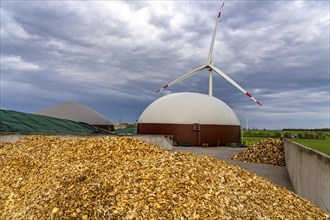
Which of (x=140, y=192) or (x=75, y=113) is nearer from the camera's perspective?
(x=140, y=192)

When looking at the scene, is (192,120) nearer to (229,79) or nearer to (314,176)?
(229,79)

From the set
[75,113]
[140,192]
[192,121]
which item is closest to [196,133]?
[192,121]

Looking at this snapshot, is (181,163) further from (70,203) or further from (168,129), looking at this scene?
(168,129)

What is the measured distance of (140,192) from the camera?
7.16m

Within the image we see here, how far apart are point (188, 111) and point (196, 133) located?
112 inches

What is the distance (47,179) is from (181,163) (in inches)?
181

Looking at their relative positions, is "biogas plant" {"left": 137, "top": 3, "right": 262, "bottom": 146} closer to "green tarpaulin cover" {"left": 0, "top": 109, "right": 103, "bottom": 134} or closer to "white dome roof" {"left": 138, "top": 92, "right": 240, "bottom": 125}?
"white dome roof" {"left": 138, "top": 92, "right": 240, "bottom": 125}

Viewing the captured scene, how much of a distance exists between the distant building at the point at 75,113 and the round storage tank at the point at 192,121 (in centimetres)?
1466

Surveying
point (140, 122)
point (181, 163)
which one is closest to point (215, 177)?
point (181, 163)

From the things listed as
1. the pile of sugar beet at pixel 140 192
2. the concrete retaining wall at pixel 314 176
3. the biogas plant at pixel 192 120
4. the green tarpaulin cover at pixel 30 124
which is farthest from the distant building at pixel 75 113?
the concrete retaining wall at pixel 314 176

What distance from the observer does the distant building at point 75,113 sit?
150 feet

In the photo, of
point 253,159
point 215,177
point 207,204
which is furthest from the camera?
point 253,159

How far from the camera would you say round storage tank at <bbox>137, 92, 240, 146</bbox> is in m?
32.1

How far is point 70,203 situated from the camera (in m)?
6.98
